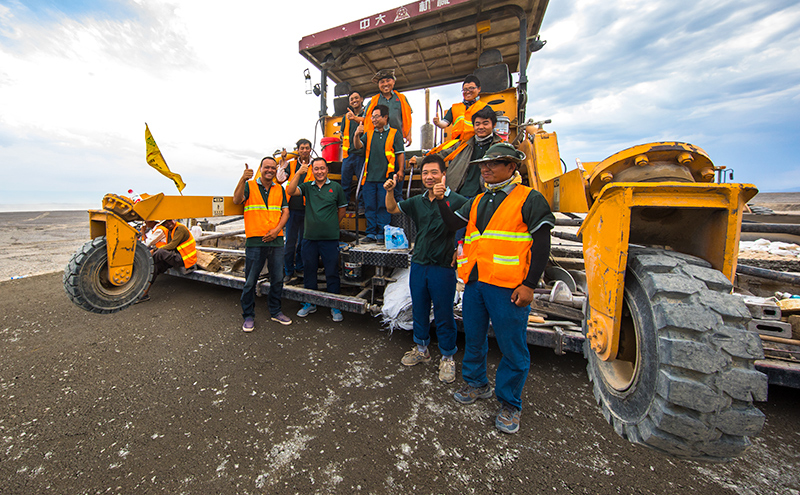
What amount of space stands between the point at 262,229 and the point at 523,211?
2.87 m

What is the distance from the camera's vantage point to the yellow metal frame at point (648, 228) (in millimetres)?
1474

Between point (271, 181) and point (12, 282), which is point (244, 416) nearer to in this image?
point (271, 181)

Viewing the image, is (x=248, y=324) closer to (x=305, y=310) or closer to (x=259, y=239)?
(x=305, y=310)

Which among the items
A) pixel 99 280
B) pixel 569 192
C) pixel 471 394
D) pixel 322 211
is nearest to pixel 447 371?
pixel 471 394

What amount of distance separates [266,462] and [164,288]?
461cm

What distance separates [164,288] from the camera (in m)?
5.25

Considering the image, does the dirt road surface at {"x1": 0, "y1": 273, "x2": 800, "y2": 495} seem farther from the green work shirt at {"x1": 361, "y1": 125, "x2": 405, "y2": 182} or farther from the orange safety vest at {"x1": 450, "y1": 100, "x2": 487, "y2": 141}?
the orange safety vest at {"x1": 450, "y1": 100, "x2": 487, "y2": 141}

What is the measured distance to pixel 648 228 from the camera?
182cm

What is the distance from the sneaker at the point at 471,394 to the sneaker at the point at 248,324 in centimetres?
247

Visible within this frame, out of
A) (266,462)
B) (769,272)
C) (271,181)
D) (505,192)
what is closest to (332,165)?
(271,181)

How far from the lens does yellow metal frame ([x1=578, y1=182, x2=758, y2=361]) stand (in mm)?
1474

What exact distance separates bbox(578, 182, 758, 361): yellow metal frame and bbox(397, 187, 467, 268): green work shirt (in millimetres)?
1143

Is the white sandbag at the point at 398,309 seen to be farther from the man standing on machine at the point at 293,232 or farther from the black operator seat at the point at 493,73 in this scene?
the black operator seat at the point at 493,73

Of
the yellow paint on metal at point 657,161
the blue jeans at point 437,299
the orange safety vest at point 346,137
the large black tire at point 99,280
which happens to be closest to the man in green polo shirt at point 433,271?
the blue jeans at point 437,299
